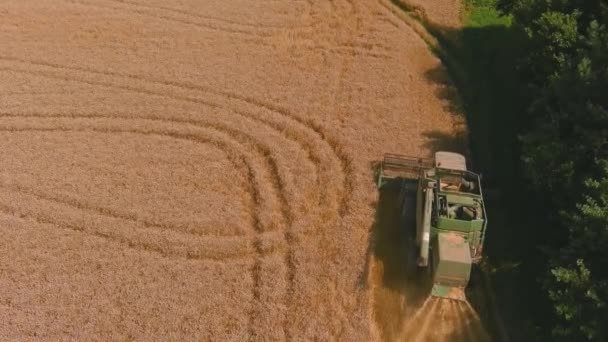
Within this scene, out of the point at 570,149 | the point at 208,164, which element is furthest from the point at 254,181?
the point at 570,149

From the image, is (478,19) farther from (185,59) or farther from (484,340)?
(484,340)

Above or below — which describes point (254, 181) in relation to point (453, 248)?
below

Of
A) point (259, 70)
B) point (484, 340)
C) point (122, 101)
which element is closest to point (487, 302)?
point (484, 340)

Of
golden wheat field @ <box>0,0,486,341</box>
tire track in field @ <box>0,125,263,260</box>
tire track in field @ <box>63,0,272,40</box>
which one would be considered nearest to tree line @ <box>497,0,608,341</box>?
golden wheat field @ <box>0,0,486,341</box>

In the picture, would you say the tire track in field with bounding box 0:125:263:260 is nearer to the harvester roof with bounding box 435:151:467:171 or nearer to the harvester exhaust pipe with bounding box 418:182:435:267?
the harvester exhaust pipe with bounding box 418:182:435:267

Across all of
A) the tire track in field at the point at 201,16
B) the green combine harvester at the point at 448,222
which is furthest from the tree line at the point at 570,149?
the tire track in field at the point at 201,16

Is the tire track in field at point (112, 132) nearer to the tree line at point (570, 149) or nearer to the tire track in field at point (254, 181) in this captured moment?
the tire track in field at point (254, 181)

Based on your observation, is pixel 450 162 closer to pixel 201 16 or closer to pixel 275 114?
pixel 275 114
